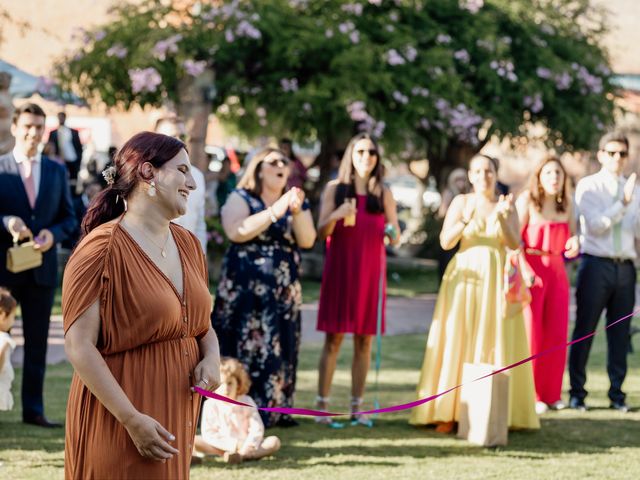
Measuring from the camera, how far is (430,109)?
17.0 meters

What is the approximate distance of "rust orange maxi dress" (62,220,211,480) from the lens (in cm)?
367

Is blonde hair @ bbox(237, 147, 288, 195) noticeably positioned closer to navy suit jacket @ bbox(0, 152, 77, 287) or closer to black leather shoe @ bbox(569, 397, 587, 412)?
navy suit jacket @ bbox(0, 152, 77, 287)

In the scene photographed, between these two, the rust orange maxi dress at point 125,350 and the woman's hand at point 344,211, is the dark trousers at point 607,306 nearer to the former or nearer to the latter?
the woman's hand at point 344,211

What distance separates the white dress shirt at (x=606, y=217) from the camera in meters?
8.65

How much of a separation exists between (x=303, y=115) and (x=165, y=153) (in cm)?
1320

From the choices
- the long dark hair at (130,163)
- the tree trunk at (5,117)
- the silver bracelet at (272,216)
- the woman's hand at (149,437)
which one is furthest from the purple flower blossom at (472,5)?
the woman's hand at (149,437)

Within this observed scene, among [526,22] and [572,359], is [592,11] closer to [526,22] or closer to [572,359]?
[526,22]

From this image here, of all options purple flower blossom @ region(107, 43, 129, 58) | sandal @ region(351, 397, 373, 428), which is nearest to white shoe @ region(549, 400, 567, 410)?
sandal @ region(351, 397, 373, 428)

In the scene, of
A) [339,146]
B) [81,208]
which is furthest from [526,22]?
[81,208]

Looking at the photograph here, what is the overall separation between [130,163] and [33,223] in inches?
149

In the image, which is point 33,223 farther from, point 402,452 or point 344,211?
point 402,452

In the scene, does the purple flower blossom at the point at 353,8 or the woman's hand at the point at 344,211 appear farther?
the purple flower blossom at the point at 353,8

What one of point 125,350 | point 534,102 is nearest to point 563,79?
point 534,102

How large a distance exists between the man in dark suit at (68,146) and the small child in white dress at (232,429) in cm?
1032
